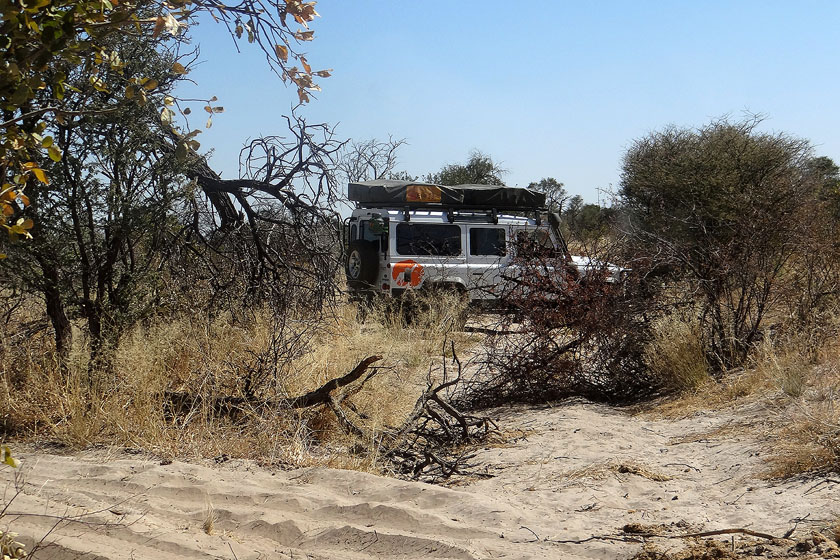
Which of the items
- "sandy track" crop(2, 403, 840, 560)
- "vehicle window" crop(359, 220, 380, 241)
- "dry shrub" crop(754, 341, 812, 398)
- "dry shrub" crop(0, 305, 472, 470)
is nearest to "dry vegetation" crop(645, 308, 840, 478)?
"dry shrub" crop(754, 341, 812, 398)

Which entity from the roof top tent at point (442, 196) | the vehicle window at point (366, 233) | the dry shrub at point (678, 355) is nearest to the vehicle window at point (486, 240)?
the roof top tent at point (442, 196)

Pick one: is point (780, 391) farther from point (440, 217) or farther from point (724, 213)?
point (724, 213)

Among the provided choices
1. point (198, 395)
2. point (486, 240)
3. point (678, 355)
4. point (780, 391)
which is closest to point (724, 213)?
point (486, 240)

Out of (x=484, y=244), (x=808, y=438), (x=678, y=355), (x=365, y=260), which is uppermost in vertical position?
(x=484, y=244)

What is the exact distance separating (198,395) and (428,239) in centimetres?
678

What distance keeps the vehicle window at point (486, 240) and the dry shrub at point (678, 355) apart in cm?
486

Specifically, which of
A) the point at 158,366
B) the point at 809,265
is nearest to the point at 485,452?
the point at 158,366

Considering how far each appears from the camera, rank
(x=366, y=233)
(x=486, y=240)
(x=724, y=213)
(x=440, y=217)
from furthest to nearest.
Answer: (x=724, y=213) < (x=486, y=240) < (x=366, y=233) < (x=440, y=217)

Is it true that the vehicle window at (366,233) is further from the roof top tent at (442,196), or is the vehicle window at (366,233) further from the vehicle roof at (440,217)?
the roof top tent at (442,196)

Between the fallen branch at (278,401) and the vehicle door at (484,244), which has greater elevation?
the vehicle door at (484,244)

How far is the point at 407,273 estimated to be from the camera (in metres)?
11.7

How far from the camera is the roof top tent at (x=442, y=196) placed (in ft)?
39.2

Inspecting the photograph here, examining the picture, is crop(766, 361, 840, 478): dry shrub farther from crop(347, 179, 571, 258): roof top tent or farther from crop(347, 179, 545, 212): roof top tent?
crop(347, 179, 545, 212): roof top tent

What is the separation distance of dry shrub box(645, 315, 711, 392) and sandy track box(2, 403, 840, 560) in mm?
1626
